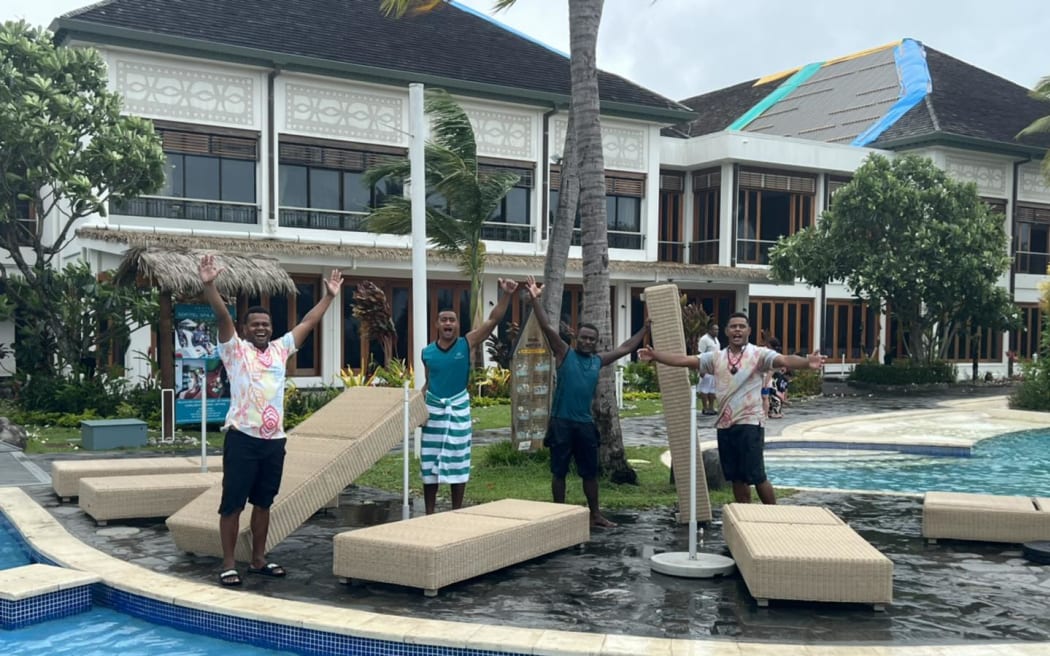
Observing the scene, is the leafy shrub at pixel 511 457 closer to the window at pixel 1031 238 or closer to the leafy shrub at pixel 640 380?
the leafy shrub at pixel 640 380

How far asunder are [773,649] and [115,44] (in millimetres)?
21614

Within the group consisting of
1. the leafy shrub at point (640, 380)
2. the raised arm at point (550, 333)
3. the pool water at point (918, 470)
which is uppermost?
the raised arm at point (550, 333)

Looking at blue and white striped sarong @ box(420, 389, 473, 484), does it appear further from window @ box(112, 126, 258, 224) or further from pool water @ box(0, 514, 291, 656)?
window @ box(112, 126, 258, 224)

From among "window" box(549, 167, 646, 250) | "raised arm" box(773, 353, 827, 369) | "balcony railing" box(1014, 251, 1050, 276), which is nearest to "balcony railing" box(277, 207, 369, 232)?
"window" box(549, 167, 646, 250)

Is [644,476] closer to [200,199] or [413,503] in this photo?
[413,503]

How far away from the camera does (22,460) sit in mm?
12430

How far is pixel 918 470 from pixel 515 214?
17411 millimetres

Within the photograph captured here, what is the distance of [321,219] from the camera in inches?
1014

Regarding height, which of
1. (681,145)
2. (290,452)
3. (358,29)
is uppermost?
(358,29)

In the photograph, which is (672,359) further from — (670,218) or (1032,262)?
(1032,262)

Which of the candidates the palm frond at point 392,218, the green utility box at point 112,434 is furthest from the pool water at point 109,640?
the palm frond at point 392,218

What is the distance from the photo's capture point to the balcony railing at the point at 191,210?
2296cm

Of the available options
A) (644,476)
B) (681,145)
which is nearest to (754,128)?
(681,145)

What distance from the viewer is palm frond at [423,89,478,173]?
19922 mm
